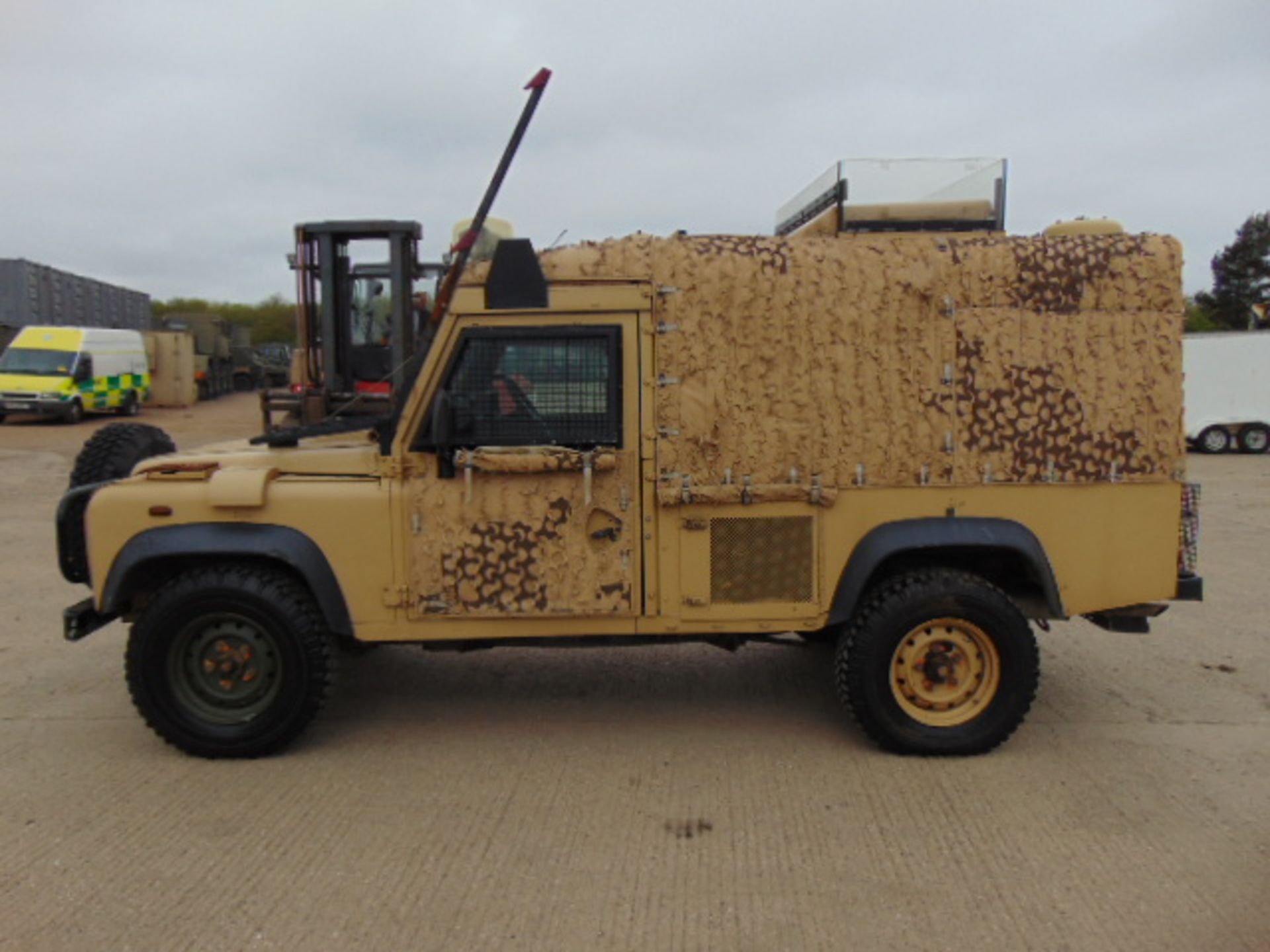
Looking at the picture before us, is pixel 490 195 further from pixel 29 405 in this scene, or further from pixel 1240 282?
pixel 1240 282

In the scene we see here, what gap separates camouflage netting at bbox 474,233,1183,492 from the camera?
427cm

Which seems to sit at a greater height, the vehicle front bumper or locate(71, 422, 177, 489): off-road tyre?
the vehicle front bumper

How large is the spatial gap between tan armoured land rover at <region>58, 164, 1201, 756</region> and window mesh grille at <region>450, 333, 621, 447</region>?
11mm

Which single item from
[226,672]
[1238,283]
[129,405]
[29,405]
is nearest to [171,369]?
[129,405]

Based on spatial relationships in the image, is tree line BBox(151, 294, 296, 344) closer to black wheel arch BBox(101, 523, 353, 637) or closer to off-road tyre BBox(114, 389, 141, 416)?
off-road tyre BBox(114, 389, 141, 416)

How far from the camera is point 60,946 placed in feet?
9.81

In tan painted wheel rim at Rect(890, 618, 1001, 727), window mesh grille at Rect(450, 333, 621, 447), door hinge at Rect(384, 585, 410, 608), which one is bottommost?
tan painted wheel rim at Rect(890, 618, 1001, 727)

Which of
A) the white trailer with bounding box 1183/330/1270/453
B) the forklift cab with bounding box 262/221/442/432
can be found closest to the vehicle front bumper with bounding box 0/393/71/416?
the forklift cab with bounding box 262/221/442/432

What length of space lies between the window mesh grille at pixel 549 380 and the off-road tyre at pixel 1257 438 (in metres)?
21.4

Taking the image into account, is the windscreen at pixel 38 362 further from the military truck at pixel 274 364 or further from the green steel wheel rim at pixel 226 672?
the green steel wheel rim at pixel 226 672

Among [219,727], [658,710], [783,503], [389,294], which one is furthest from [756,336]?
[389,294]

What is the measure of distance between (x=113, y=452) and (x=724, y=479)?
10.6ft

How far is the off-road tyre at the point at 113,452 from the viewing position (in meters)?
4.95

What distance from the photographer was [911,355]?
14.1 ft
